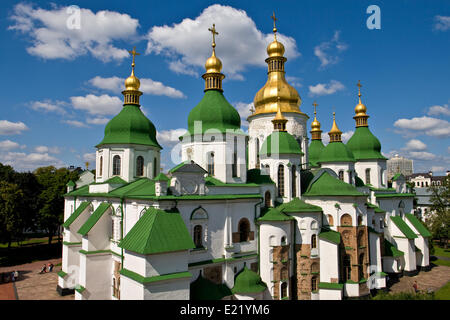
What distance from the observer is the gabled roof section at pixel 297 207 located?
19.9 m

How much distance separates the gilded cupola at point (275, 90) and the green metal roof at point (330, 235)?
11786 mm

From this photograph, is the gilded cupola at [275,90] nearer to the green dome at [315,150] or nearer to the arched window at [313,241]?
the green dome at [315,150]

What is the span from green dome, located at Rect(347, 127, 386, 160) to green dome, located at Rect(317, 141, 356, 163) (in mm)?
4954

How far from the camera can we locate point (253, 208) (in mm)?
19719

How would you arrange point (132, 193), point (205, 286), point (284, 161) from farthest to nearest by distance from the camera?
point (284, 161) → point (132, 193) → point (205, 286)

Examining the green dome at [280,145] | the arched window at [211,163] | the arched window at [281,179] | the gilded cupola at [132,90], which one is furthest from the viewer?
the gilded cupola at [132,90]

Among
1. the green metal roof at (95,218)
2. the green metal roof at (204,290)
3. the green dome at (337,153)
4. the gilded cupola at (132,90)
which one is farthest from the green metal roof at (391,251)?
the gilded cupola at (132,90)

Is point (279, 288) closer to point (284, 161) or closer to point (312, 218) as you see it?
point (312, 218)

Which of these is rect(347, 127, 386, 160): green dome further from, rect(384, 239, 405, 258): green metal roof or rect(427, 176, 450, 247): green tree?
rect(427, 176, 450, 247): green tree

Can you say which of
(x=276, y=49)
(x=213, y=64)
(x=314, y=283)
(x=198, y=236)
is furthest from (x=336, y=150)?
(x=198, y=236)

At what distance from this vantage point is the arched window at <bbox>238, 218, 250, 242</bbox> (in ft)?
62.7

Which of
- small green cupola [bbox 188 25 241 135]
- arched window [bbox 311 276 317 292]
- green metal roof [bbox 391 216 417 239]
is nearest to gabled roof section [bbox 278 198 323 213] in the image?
arched window [bbox 311 276 317 292]

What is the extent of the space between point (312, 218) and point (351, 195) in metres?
3.20

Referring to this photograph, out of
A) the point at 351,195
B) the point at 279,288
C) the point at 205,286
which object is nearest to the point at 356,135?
the point at 351,195
